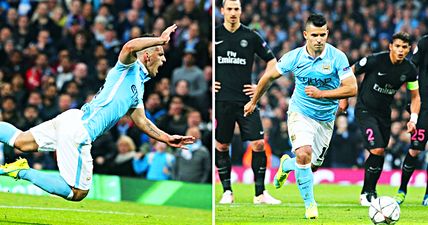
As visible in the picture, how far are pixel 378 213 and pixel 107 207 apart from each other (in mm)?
3661

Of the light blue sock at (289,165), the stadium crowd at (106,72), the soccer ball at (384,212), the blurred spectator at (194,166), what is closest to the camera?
the soccer ball at (384,212)

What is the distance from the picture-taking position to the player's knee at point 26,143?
7969 millimetres

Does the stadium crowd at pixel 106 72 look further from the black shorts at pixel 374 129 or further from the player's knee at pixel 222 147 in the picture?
the black shorts at pixel 374 129

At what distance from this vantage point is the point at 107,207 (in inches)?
412

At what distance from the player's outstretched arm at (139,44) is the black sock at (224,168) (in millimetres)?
2344

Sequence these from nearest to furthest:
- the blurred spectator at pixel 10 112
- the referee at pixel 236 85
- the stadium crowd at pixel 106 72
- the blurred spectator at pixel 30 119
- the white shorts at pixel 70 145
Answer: the white shorts at pixel 70 145
the referee at pixel 236 85
the blurred spectator at pixel 30 119
the blurred spectator at pixel 10 112
the stadium crowd at pixel 106 72

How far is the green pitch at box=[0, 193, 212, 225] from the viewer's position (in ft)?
27.8

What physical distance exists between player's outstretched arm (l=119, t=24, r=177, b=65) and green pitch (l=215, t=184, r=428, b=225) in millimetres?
1936

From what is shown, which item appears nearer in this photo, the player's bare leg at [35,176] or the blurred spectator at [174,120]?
the player's bare leg at [35,176]

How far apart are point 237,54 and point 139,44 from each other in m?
2.06

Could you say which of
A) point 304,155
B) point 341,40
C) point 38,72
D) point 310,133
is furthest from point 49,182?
point 38,72

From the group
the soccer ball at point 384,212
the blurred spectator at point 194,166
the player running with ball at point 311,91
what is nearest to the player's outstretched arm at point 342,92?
the player running with ball at point 311,91

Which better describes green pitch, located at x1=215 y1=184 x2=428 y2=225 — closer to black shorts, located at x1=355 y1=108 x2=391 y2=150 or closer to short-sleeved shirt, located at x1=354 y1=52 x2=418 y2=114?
black shorts, located at x1=355 y1=108 x2=391 y2=150

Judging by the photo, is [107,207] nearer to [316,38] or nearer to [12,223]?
[12,223]
